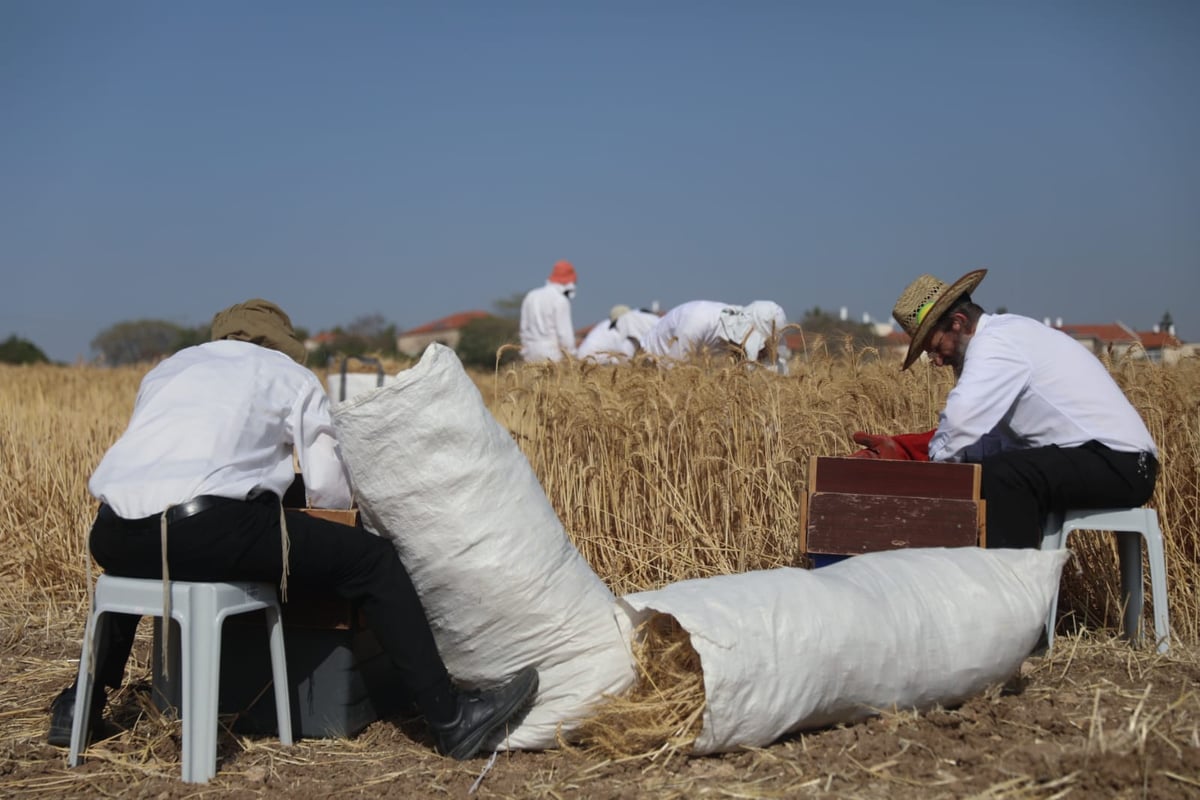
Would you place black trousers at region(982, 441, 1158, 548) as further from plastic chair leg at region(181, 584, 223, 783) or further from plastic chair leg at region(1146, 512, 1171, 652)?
plastic chair leg at region(181, 584, 223, 783)

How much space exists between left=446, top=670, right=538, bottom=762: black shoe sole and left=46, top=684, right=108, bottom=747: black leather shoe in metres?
1.06

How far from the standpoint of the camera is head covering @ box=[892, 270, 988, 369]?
3650mm

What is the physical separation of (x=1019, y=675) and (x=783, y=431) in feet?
4.68

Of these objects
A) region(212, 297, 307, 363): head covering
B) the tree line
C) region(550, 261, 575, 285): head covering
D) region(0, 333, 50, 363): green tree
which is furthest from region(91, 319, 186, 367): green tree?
region(212, 297, 307, 363): head covering

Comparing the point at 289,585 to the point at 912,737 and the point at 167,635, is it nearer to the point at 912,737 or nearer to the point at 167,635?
the point at 167,635

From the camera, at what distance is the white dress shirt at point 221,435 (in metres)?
2.76

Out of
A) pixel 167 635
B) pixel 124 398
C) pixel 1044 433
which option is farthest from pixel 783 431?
pixel 124 398

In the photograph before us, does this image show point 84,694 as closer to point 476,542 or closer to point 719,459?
point 476,542

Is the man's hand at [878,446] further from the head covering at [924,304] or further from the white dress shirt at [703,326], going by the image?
the white dress shirt at [703,326]

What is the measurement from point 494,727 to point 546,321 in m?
6.55

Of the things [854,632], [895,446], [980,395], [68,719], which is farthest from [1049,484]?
[68,719]

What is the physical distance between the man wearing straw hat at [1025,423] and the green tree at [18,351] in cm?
2600

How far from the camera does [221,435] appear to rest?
9.22ft

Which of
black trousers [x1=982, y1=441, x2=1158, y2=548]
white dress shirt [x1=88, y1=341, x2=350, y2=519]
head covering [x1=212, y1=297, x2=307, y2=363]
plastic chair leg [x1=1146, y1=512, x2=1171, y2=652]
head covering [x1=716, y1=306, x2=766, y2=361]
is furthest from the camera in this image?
head covering [x1=716, y1=306, x2=766, y2=361]
